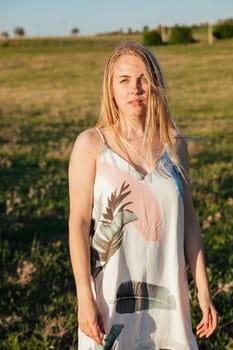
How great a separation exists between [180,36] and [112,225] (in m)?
57.8

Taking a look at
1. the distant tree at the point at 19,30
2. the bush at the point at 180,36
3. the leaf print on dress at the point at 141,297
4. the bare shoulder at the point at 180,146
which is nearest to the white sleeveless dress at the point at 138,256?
the leaf print on dress at the point at 141,297

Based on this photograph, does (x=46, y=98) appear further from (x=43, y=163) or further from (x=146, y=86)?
(x=146, y=86)

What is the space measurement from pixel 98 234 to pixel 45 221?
4.24 meters

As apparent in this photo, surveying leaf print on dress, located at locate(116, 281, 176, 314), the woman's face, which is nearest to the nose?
the woman's face

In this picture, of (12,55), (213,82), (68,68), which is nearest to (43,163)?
(213,82)

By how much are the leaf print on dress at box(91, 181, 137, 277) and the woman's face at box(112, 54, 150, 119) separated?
0.35 meters

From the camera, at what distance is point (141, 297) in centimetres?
277

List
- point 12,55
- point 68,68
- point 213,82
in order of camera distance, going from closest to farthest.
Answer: point 213,82
point 68,68
point 12,55

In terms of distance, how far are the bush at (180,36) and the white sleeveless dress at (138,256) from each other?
57.4 meters

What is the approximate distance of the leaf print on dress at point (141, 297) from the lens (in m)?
2.75

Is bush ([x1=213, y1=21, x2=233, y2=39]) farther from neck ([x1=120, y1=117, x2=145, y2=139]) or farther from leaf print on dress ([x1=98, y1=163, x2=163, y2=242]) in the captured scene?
leaf print on dress ([x1=98, y1=163, x2=163, y2=242])

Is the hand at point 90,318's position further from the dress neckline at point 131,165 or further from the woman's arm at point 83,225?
the dress neckline at point 131,165

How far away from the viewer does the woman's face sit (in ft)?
9.20

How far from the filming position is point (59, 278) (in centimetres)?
539
